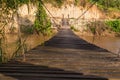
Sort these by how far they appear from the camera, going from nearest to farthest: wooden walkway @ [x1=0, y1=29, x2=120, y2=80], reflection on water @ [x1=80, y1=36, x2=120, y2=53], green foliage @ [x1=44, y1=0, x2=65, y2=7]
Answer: wooden walkway @ [x1=0, y1=29, x2=120, y2=80] < reflection on water @ [x1=80, y1=36, x2=120, y2=53] < green foliage @ [x1=44, y1=0, x2=65, y2=7]

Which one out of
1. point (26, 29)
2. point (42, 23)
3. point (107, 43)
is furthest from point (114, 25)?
point (26, 29)

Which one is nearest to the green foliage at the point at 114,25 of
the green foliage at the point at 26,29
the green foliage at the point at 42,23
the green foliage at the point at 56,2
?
the green foliage at the point at 56,2

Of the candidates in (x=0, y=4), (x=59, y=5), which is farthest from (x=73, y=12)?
(x=0, y=4)

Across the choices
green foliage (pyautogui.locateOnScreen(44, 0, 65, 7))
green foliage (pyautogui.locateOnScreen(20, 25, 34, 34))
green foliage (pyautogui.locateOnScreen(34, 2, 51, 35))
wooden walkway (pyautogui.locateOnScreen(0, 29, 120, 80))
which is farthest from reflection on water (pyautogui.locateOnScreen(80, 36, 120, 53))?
wooden walkway (pyautogui.locateOnScreen(0, 29, 120, 80))

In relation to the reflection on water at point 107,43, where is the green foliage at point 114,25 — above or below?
above

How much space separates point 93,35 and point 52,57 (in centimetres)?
2306

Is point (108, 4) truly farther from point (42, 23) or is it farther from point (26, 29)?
point (42, 23)

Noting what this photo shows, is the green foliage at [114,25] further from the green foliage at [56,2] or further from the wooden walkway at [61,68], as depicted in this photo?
the wooden walkway at [61,68]

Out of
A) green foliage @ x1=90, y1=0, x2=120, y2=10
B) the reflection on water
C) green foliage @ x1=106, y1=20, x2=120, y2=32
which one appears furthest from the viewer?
green foliage @ x1=90, y1=0, x2=120, y2=10

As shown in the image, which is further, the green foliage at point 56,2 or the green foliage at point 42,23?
the green foliage at point 56,2

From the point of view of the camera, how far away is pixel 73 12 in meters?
33.8

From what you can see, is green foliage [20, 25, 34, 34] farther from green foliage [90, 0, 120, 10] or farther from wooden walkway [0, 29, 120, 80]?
wooden walkway [0, 29, 120, 80]

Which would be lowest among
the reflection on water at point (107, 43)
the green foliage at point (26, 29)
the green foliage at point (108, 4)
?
the reflection on water at point (107, 43)

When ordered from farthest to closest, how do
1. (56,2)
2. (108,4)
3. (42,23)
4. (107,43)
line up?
(108,4) < (56,2) < (42,23) < (107,43)
